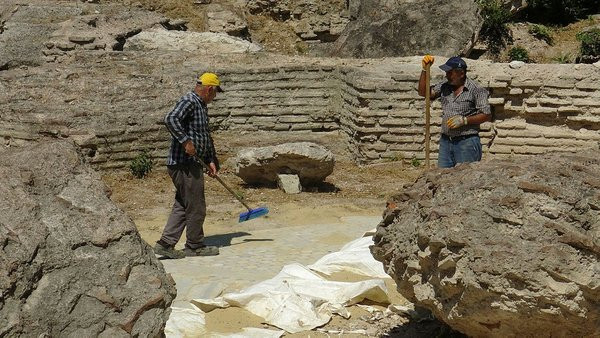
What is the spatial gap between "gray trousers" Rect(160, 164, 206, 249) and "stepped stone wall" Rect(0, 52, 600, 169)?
3.80 metres

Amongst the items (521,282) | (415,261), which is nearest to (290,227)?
(415,261)

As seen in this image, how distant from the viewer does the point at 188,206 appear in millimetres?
7875

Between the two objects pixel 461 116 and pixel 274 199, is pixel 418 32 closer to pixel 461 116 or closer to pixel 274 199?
pixel 274 199

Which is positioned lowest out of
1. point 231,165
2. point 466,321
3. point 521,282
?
point 231,165

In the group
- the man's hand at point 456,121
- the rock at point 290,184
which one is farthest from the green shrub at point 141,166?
the man's hand at point 456,121

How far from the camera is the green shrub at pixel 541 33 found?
19.0 m

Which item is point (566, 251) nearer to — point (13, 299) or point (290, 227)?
point (13, 299)

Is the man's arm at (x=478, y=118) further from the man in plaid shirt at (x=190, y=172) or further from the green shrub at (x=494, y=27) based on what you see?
the green shrub at (x=494, y=27)

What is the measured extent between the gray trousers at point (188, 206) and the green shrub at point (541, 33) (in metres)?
12.7

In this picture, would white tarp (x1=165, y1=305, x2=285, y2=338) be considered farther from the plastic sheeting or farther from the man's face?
the man's face

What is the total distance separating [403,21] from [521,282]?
12.1m

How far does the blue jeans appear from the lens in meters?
7.76

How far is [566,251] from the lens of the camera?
14.3 feet

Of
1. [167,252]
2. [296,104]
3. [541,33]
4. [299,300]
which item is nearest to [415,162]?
[296,104]
